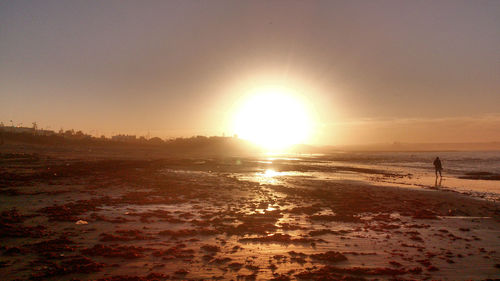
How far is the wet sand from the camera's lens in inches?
327

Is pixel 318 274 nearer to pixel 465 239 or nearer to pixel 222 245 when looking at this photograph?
pixel 222 245

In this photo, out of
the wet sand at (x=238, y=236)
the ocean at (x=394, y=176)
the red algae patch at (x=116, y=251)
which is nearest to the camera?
the wet sand at (x=238, y=236)

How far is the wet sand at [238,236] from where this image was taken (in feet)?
27.3

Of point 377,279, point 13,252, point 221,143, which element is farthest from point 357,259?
point 221,143

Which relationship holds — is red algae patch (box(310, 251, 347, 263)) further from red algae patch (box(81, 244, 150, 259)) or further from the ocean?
the ocean

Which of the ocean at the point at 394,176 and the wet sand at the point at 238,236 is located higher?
the ocean at the point at 394,176

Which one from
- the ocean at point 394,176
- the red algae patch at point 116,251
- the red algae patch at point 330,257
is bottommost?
the red algae patch at point 116,251

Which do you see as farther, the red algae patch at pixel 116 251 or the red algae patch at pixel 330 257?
the red algae patch at pixel 330 257

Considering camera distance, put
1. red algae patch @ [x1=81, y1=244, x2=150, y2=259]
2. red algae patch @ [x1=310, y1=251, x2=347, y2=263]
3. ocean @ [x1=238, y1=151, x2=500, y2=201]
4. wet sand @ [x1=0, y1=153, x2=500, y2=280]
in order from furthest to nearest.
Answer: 1. ocean @ [x1=238, y1=151, x2=500, y2=201]
2. red algae patch @ [x1=310, y1=251, x2=347, y2=263]
3. red algae patch @ [x1=81, y1=244, x2=150, y2=259]
4. wet sand @ [x1=0, y1=153, x2=500, y2=280]

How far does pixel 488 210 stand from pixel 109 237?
20267mm

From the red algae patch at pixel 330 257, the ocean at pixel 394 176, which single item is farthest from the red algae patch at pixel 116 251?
the ocean at pixel 394 176

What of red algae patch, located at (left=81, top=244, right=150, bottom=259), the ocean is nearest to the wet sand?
red algae patch, located at (left=81, top=244, right=150, bottom=259)

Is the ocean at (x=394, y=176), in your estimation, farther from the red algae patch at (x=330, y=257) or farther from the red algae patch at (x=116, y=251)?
the red algae patch at (x=116, y=251)

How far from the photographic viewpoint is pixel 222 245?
10.5 m
